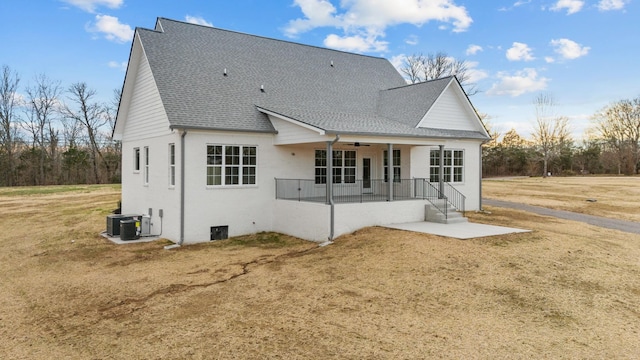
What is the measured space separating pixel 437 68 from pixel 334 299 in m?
42.7

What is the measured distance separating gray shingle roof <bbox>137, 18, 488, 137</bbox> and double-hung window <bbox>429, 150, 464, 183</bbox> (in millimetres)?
1210

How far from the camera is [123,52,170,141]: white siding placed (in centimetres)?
1540

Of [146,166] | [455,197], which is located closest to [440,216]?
[455,197]

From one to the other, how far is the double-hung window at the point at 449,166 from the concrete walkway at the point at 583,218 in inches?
204

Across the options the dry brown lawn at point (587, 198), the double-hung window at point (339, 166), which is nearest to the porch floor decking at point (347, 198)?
the double-hung window at point (339, 166)

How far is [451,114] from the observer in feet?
63.9

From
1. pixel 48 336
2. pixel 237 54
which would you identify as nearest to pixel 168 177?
pixel 237 54

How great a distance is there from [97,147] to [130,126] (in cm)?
3691

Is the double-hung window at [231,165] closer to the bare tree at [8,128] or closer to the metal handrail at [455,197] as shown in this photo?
the metal handrail at [455,197]

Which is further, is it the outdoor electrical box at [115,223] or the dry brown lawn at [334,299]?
the outdoor electrical box at [115,223]

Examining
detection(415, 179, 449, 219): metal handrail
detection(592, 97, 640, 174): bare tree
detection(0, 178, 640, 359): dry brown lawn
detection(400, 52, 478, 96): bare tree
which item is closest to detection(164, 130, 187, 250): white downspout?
detection(0, 178, 640, 359): dry brown lawn

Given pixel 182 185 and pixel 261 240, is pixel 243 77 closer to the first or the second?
pixel 182 185

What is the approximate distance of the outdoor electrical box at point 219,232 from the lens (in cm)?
1477

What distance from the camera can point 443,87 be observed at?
18812 mm
